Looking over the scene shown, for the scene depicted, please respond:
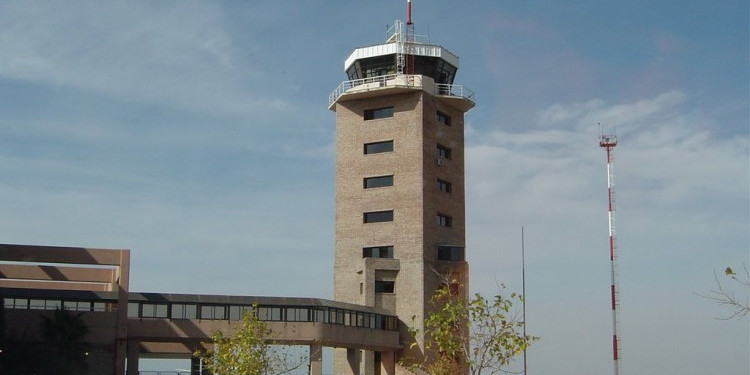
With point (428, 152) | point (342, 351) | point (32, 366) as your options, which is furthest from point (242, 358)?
point (428, 152)

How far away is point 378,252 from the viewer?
10212cm

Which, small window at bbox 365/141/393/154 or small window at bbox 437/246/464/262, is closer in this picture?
small window at bbox 437/246/464/262

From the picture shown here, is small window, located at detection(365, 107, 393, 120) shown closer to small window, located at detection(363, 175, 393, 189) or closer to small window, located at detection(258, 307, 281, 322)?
small window, located at detection(363, 175, 393, 189)

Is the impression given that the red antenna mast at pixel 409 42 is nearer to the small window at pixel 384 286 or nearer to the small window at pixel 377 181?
the small window at pixel 377 181

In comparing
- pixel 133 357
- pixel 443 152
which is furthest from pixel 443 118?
pixel 133 357

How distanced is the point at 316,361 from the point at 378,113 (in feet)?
91.9

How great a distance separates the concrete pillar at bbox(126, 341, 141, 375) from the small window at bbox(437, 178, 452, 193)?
35.5 meters

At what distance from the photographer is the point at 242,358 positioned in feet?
199

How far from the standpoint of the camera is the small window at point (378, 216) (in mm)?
102125

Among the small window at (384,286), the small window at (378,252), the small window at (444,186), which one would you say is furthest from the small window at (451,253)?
the small window at (444,186)

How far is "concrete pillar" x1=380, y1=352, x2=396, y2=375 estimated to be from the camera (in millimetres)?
99812

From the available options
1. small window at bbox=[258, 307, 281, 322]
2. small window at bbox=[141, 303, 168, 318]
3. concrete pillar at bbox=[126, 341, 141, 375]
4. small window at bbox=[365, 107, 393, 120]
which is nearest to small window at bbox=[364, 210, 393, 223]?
small window at bbox=[365, 107, 393, 120]

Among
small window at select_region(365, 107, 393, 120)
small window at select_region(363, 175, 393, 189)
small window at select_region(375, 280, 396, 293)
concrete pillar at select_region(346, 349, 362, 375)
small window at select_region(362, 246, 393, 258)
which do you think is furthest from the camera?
small window at select_region(365, 107, 393, 120)

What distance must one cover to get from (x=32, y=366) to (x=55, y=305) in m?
6.13
